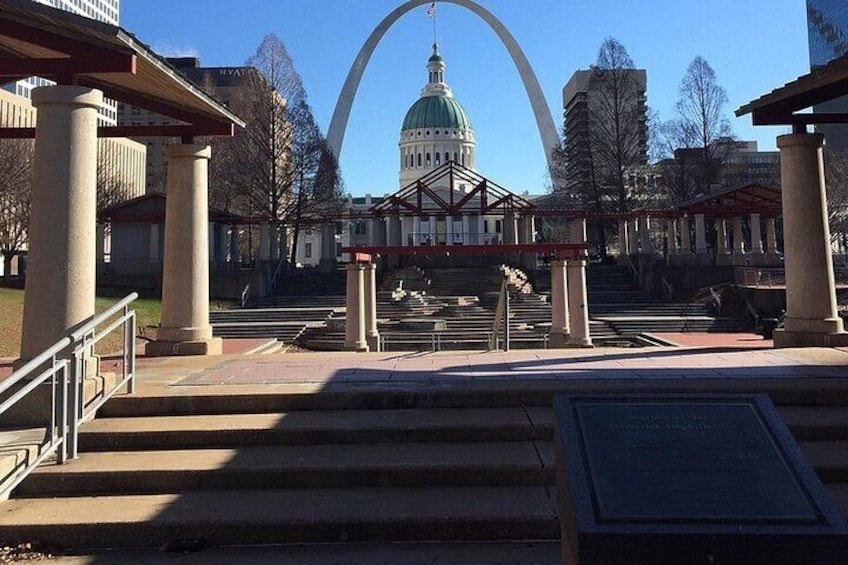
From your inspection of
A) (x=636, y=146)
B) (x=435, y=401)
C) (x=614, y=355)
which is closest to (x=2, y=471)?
(x=435, y=401)

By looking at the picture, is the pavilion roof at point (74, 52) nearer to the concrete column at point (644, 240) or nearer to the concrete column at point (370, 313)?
the concrete column at point (370, 313)

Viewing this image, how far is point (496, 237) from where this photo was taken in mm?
72500

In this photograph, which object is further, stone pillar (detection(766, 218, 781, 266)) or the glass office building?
the glass office building

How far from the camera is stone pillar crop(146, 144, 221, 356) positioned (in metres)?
10.2

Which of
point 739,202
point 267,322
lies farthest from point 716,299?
point 267,322

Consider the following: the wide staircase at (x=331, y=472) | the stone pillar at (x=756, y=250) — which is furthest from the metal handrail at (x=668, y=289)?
the wide staircase at (x=331, y=472)

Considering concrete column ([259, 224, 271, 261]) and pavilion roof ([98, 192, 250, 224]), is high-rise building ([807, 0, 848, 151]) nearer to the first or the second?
concrete column ([259, 224, 271, 261])

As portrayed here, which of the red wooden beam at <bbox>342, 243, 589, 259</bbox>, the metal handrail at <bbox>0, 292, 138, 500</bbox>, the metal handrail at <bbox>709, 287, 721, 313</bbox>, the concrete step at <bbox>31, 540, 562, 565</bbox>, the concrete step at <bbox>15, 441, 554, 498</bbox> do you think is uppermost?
the red wooden beam at <bbox>342, 243, 589, 259</bbox>

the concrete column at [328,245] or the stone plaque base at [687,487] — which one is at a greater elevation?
the concrete column at [328,245]

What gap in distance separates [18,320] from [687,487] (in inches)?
901

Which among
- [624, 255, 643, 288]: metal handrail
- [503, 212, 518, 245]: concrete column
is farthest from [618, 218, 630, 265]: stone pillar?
[503, 212, 518, 245]: concrete column

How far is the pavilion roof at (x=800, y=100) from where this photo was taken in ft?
30.6

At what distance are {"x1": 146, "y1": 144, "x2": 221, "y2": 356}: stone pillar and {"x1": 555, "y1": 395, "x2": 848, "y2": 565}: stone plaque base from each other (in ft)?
25.9

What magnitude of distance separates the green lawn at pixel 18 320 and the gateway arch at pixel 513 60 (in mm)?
54630
